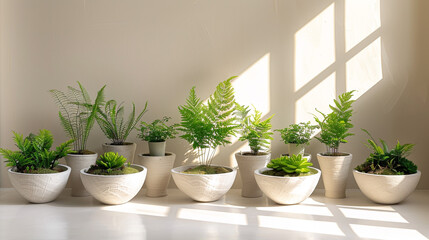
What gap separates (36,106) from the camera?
452cm

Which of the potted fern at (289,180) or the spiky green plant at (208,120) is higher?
the spiky green plant at (208,120)

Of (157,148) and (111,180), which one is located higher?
(157,148)

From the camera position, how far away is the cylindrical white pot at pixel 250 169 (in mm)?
4164

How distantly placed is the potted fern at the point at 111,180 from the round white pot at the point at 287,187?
1.00 metres

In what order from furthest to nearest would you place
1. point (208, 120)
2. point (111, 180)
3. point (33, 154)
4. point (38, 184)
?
1. point (208, 120)
2. point (33, 154)
3. point (38, 184)
4. point (111, 180)

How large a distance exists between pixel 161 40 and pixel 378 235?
2605 millimetres

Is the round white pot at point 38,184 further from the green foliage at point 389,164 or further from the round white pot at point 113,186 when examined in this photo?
the green foliage at point 389,164

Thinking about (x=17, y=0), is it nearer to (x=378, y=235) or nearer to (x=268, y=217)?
(x=268, y=217)

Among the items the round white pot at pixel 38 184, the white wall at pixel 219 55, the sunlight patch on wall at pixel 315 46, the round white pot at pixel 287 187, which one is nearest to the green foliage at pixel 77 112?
the white wall at pixel 219 55

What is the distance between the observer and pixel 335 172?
13.5ft

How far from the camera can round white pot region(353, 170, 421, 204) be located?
3766 millimetres

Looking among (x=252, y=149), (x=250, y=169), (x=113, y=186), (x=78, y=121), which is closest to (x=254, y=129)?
(x=252, y=149)

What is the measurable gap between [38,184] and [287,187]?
2.00 m

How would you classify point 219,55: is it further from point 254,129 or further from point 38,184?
point 38,184
